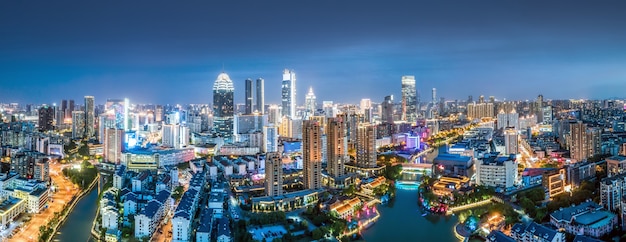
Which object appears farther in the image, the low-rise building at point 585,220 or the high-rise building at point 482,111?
the high-rise building at point 482,111

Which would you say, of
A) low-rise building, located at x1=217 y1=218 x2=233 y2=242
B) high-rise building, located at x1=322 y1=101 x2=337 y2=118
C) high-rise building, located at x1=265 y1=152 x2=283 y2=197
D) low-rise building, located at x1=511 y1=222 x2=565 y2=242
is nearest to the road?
low-rise building, located at x1=217 y1=218 x2=233 y2=242

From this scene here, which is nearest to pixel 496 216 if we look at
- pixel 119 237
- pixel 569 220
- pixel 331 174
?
pixel 569 220

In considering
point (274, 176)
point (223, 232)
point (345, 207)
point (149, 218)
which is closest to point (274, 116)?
point (274, 176)

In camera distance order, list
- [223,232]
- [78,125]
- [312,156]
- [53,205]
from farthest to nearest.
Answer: [78,125], [312,156], [53,205], [223,232]

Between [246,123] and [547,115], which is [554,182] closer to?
[246,123]

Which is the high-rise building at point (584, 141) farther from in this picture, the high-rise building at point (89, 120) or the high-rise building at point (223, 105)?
the high-rise building at point (89, 120)

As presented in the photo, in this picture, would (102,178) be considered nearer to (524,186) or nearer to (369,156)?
(369,156)

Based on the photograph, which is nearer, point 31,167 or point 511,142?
point 31,167

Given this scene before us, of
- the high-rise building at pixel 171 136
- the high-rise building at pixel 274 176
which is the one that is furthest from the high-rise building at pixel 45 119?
the high-rise building at pixel 274 176
